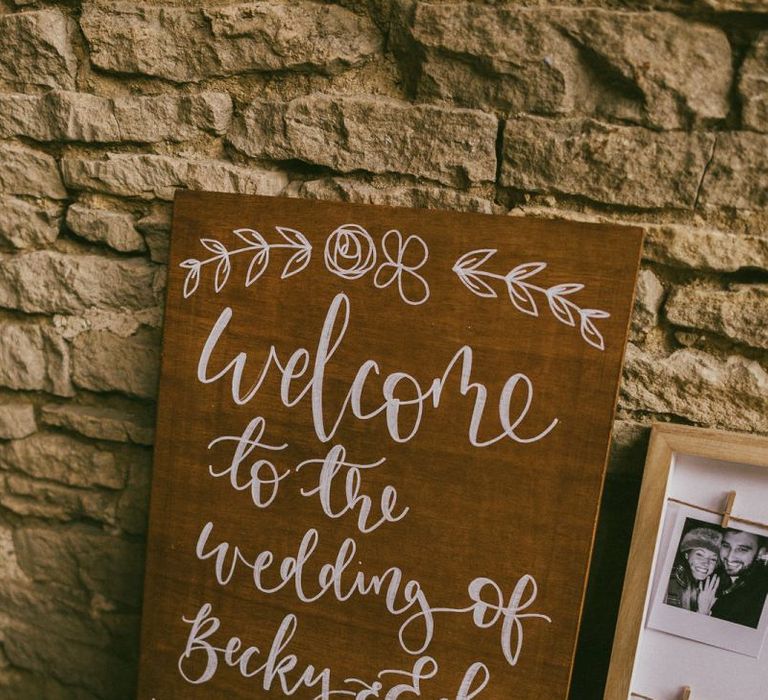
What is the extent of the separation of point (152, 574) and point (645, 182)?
42.6 inches

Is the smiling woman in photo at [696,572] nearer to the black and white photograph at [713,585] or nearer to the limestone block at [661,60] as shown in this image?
the black and white photograph at [713,585]

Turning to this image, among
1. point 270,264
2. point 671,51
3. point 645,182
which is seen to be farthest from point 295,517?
point 671,51

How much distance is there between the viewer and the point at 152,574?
4.19 ft

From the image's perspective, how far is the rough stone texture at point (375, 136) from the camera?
46.6 inches

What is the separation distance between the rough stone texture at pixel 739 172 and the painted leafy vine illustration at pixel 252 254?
0.65m

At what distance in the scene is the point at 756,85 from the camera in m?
1.05

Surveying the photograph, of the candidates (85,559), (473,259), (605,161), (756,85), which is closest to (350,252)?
(473,259)

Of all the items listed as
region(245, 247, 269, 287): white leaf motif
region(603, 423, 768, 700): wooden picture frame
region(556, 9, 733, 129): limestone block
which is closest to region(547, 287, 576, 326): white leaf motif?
region(603, 423, 768, 700): wooden picture frame

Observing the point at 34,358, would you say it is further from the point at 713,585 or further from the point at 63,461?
the point at 713,585

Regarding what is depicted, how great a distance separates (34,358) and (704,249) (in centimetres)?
128

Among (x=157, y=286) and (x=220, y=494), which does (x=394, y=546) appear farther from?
(x=157, y=286)

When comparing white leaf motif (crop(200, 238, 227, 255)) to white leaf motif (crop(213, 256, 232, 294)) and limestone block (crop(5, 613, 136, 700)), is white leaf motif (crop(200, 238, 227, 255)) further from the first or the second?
limestone block (crop(5, 613, 136, 700))

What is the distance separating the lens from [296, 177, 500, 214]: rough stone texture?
3.96 feet

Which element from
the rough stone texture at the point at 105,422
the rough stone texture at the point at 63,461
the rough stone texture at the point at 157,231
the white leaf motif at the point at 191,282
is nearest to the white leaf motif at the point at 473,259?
the white leaf motif at the point at 191,282
